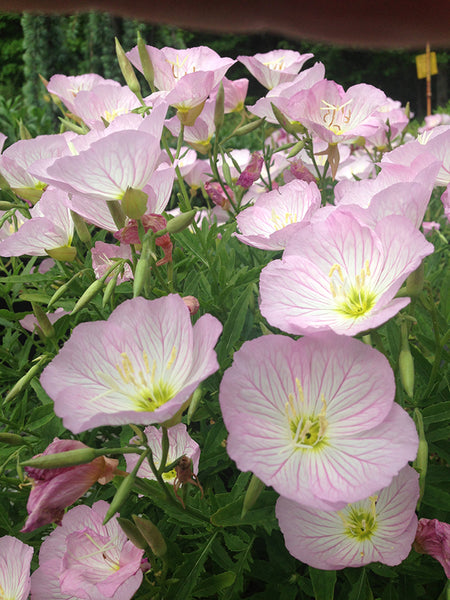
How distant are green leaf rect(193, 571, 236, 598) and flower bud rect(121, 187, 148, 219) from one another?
17.1 inches

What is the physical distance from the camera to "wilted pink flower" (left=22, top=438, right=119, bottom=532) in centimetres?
52

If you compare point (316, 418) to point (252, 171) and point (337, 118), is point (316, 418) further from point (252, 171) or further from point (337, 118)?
point (252, 171)

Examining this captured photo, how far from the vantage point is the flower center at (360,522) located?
2.00ft

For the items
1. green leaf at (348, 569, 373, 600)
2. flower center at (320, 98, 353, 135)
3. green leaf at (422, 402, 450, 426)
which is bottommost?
green leaf at (348, 569, 373, 600)

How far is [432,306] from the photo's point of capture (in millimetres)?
613

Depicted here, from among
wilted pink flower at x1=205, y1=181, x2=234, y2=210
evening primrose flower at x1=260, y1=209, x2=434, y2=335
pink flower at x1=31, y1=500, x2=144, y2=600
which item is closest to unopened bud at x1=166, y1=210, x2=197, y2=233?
evening primrose flower at x1=260, y1=209, x2=434, y2=335

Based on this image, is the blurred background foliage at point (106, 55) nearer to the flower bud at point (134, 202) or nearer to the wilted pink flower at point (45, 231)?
the wilted pink flower at point (45, 231)

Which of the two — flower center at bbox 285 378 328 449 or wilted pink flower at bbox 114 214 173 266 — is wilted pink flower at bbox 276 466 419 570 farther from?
wilted pink flower at bbox 114 214 173 266

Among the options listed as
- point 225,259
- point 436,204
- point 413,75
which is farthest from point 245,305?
point 413,75

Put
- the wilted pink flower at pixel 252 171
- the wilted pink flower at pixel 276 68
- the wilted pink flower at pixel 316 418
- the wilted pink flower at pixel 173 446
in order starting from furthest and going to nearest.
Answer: the wilted pink flower at pixel 252 171, the wilted pink flower at pixel 276 68, the wilted pink flower at pixel 173 446, the wilted pink flower at pixel 316 418

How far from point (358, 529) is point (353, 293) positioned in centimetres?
27

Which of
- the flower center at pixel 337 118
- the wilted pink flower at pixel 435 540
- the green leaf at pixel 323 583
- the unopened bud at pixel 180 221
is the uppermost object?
the flower center at pixel 337 118

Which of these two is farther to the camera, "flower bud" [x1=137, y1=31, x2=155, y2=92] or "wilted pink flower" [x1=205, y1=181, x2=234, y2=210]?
"wilted pink flower" [x1=205, y1=181, x2=234, y2=210]

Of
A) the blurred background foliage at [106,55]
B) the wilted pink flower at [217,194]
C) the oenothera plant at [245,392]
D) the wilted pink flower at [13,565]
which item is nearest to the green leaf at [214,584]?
the oenothera plant at [245,392]
